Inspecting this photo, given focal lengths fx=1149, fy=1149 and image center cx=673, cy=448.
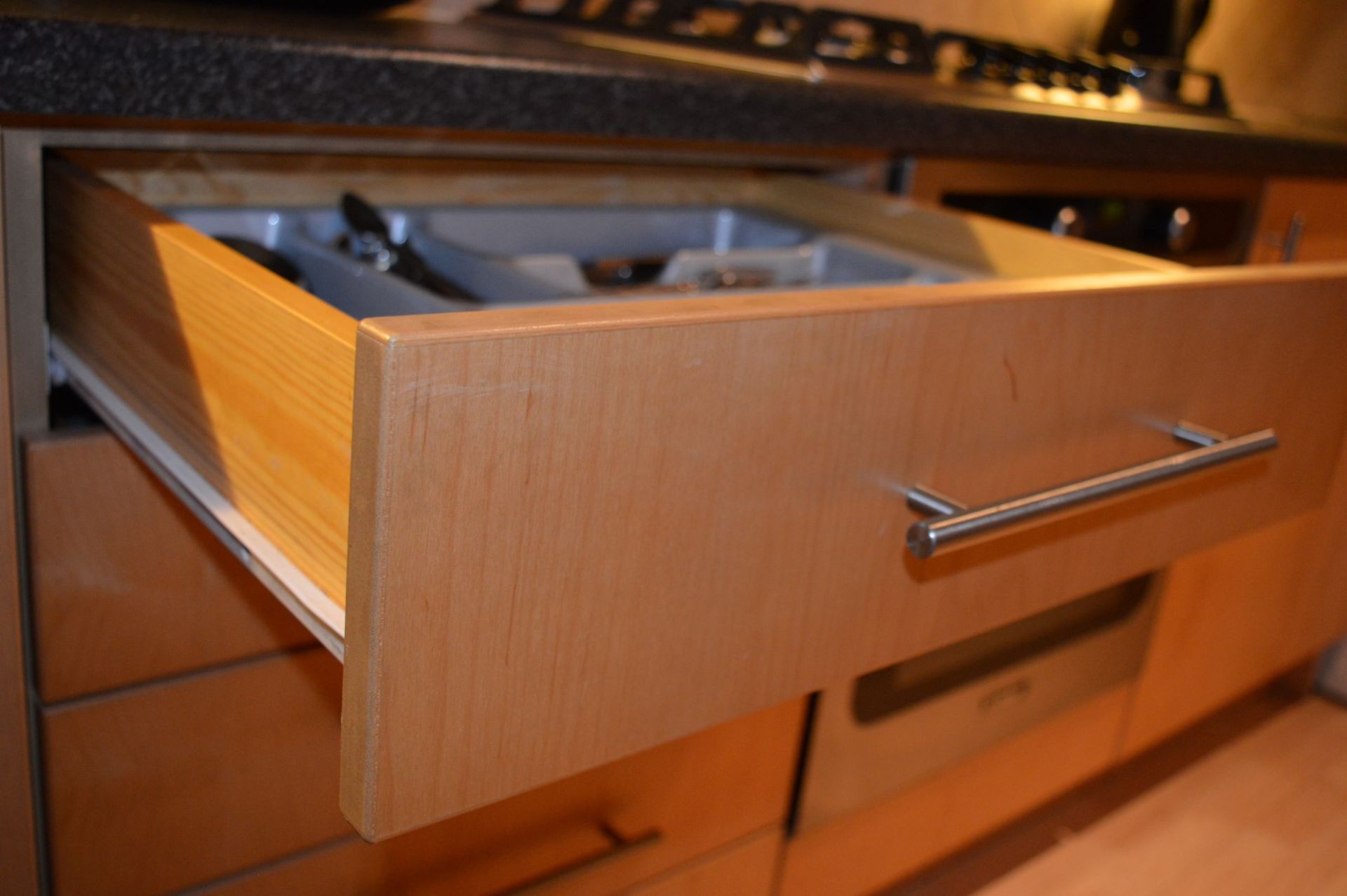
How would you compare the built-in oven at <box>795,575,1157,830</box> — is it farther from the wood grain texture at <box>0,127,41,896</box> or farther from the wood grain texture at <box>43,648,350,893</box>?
the wood grain texture at <box>0,127,41,896</box>

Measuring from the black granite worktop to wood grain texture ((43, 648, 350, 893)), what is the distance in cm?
30

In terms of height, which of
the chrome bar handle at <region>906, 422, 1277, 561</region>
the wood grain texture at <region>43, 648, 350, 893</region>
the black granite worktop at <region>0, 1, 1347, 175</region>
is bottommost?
the wood grain texture at <region>43, 648, 350, 893</region>

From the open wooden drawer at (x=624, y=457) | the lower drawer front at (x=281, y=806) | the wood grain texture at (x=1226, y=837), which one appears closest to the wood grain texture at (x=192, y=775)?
the lower drawer front at (x=281, y=806)

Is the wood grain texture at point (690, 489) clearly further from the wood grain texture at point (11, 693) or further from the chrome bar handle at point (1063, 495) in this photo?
the wood grain texture at point (11, 693)

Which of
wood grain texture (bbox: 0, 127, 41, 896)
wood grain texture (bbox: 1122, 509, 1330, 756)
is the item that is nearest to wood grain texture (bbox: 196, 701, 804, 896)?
wood grain texture (bbox: 0, 127, 41, 896)

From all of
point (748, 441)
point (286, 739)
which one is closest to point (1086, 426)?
point (748, 441)

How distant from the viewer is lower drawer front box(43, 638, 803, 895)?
1.98 feet

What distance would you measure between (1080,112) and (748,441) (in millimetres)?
750

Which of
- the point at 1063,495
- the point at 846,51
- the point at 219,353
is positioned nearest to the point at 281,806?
the point at 219,353

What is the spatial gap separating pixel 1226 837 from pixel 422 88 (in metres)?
1.10

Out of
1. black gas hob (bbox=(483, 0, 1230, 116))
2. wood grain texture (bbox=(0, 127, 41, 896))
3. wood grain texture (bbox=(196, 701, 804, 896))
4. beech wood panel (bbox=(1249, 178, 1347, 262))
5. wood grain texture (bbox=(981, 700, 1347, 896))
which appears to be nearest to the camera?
wood grain texture (bbox=(0, 127, 41, 896))

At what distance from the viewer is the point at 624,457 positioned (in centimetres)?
36

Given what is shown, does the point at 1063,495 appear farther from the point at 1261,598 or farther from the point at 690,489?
the point at 1261,598

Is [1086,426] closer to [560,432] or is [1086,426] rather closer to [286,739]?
[560,432]
